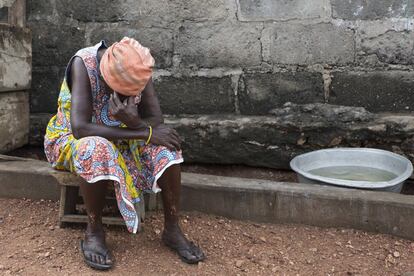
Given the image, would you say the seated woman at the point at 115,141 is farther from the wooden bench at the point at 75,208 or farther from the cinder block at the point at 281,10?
→ the cinder block at the point at 281,10

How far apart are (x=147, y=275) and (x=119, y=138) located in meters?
0.69

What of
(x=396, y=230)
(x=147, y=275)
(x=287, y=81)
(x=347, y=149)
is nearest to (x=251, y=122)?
(x=287, y=81)

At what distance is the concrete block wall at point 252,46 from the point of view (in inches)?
128

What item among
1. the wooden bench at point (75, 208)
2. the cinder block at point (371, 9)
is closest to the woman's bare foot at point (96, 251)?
the wooden bench at point (75, 208)

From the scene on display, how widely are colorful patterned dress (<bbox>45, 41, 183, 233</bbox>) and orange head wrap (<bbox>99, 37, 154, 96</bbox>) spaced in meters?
0.23

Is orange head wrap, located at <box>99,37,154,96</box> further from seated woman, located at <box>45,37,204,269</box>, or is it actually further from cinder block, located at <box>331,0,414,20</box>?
cinder block, located at <box>331,0,414,20</box>

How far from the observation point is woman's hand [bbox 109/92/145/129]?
7.54 ft

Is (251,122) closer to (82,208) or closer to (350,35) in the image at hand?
(350,35)

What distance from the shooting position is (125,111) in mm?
Result: 2297

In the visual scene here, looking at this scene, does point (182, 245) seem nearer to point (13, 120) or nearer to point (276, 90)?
point (276, 90)

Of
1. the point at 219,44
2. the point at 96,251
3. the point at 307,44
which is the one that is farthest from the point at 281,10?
the point at 96,251

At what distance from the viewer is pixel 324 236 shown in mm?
2787

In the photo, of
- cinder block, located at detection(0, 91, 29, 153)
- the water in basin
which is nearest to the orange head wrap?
cinder block, located at detection(0, 91, 29, 153)

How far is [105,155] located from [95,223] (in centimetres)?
A: 42
